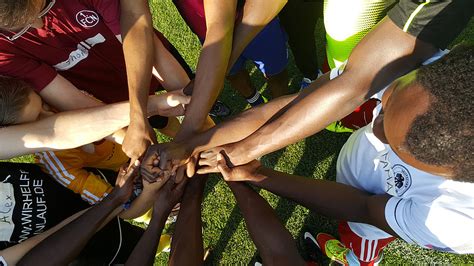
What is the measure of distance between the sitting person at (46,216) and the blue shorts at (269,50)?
97cm

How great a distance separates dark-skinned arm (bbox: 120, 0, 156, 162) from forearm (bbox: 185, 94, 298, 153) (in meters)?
0.22

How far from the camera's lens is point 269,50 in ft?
7.82

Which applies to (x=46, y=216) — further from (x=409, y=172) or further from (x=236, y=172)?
(x=409, y=172)

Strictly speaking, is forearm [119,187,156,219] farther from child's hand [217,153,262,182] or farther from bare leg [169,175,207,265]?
child's hand [217,153,262,182]

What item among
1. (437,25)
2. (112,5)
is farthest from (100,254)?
(437,25)

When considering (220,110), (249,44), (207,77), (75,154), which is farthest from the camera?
(220,110)

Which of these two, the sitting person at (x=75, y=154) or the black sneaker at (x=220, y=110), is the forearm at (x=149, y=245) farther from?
the black sneaker at (x=220, y=110)

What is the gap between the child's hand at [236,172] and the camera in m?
1.86

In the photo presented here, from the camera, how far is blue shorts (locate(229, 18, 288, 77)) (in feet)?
7.48

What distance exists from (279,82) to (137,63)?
1119mm

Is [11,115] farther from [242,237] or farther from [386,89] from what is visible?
[242,237]

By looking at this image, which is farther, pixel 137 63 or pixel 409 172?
pixel 137 63

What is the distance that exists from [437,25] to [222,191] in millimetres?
1970

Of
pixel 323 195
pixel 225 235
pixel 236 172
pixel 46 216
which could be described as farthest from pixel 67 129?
pixel 225 235
